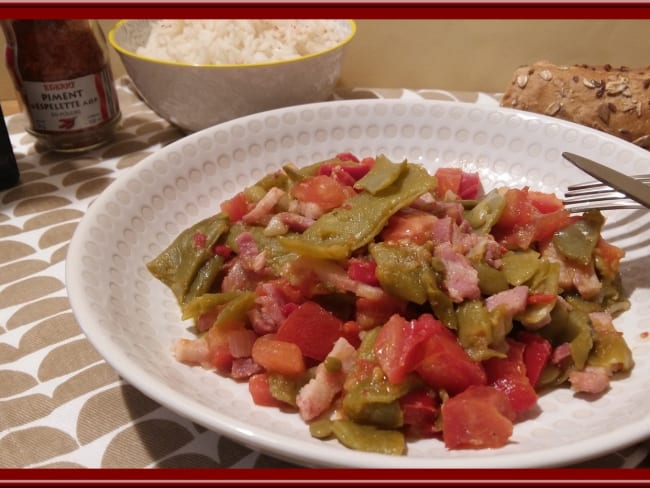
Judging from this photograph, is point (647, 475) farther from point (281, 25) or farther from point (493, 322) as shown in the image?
point (281, 25)

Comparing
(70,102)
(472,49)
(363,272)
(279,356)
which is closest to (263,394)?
(279,356)

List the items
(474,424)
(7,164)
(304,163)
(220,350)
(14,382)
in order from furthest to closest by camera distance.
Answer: (7,164) < (304,163) < (14,382) < (220,350) < (474,424)

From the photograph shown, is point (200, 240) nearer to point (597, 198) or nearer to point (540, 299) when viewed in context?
point (540, 299)

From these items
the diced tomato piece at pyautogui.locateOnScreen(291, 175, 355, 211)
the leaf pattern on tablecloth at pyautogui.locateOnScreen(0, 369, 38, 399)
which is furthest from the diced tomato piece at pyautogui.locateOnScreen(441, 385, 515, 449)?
the leaf pattern on tablecloth at pyautogui.locateOnScreen(0, 369, 38, 399)

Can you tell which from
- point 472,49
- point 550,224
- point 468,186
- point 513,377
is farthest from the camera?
point 472,49

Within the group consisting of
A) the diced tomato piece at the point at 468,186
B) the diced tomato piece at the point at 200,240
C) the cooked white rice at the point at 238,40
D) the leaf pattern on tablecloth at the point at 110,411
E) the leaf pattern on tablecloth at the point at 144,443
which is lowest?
the leaf pattern on tablecloth at the point at 110,411

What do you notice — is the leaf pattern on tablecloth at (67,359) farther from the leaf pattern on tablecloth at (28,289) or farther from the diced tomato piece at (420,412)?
the diced tomato piece at (420,412)

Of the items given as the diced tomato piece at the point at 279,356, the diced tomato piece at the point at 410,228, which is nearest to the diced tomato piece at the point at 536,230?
the diced tomato piece at the point at 410,228
